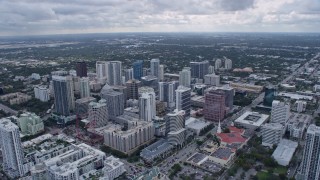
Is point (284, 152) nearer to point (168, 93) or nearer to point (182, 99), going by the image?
point (182, 99)

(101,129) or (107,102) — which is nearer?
(101,129)

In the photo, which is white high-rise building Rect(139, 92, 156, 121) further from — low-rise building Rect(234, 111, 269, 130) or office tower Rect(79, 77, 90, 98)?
office tower Rect(79, 77, 90, 98)

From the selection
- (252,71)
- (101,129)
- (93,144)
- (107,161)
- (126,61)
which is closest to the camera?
(107,161)

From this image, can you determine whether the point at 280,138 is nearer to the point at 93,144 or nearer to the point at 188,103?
the point at 188,103

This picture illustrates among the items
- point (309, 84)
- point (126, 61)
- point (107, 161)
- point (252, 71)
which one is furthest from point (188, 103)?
point (126, 61)

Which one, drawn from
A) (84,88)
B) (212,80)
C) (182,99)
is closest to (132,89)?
(84,88)
